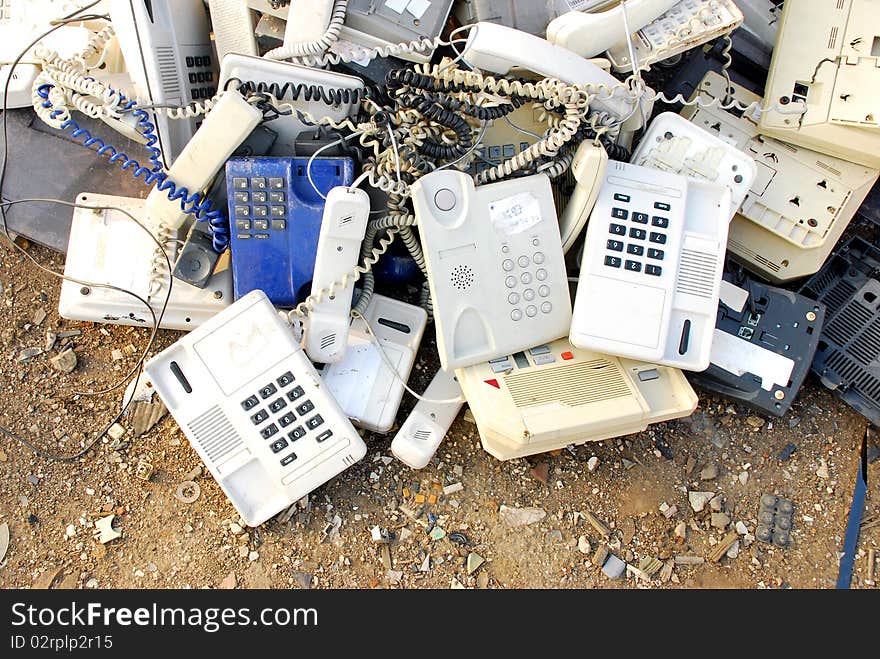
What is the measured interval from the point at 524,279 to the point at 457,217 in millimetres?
252

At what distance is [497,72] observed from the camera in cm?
218

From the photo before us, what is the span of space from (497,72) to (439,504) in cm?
129

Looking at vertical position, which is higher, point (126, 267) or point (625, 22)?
point (625, 22)

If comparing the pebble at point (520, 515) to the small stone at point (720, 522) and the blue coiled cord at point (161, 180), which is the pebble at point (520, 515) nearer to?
the small stone at point (720, 522)

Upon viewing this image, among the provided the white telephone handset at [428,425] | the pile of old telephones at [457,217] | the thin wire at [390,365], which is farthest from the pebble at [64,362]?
the white telephone handset at [428,425]

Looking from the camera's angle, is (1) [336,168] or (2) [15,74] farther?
(2) [15,74]

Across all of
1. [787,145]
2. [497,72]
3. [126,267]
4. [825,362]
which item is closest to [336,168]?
[497,72]

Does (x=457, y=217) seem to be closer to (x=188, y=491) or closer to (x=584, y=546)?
(x=584, y=546)

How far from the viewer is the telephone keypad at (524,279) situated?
2084 millimetres

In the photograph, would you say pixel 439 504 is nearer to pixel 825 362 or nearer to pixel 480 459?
pixel 480 459

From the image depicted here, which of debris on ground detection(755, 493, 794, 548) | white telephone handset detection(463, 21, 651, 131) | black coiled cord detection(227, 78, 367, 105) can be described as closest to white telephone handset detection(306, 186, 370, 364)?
black coiled cord detection(227, 78, 367, 105)

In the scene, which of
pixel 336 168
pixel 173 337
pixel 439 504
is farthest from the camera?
pixel 173 337

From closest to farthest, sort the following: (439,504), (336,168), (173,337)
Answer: (336,168) → (439,504) → (173,337)

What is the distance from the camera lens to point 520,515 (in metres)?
2.30
